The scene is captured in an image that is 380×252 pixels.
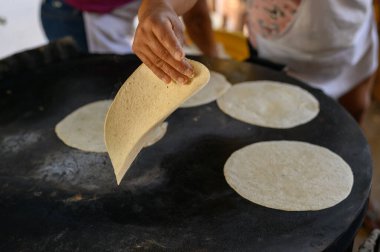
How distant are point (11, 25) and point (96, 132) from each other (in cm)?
389

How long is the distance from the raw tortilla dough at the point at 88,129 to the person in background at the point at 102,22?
0.79m

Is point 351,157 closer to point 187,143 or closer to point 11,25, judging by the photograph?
point 187,143

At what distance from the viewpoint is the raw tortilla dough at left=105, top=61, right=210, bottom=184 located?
3.64 feet

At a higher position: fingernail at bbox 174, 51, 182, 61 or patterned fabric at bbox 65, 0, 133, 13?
fingernail at bbox 174, 51, 182, 61

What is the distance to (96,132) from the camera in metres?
1.53

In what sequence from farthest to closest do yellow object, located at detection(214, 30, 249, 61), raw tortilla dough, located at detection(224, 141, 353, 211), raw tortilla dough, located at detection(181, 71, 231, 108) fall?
yellow object, located at detection(214, 30, 249, 61), raw tortilla dough, located at detection(181, 71, 231, 108), raw tortilla dough, located at detection(224, 141, 353, 211)

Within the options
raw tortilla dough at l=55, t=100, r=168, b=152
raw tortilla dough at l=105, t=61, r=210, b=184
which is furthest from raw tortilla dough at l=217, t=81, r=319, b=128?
raw tortilla dough at l=105, t=61, r=210, b=184

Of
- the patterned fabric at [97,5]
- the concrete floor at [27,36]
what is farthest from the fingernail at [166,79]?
the concrete floor at [27,36]

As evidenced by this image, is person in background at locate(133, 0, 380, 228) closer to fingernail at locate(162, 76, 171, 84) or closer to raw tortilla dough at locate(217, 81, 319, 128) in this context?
raw tortilla dough at locate(217, 81, 319, 128)

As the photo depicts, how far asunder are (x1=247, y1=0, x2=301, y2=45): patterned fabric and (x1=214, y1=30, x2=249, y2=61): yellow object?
30.9 inches

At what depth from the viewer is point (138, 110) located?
1230 millimetres

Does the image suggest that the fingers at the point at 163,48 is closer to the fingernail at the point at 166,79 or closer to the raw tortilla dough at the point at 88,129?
the fingernail at the point at 166,79

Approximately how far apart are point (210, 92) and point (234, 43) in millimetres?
1333

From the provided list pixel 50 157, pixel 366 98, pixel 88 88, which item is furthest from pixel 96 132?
pixel 366 98
